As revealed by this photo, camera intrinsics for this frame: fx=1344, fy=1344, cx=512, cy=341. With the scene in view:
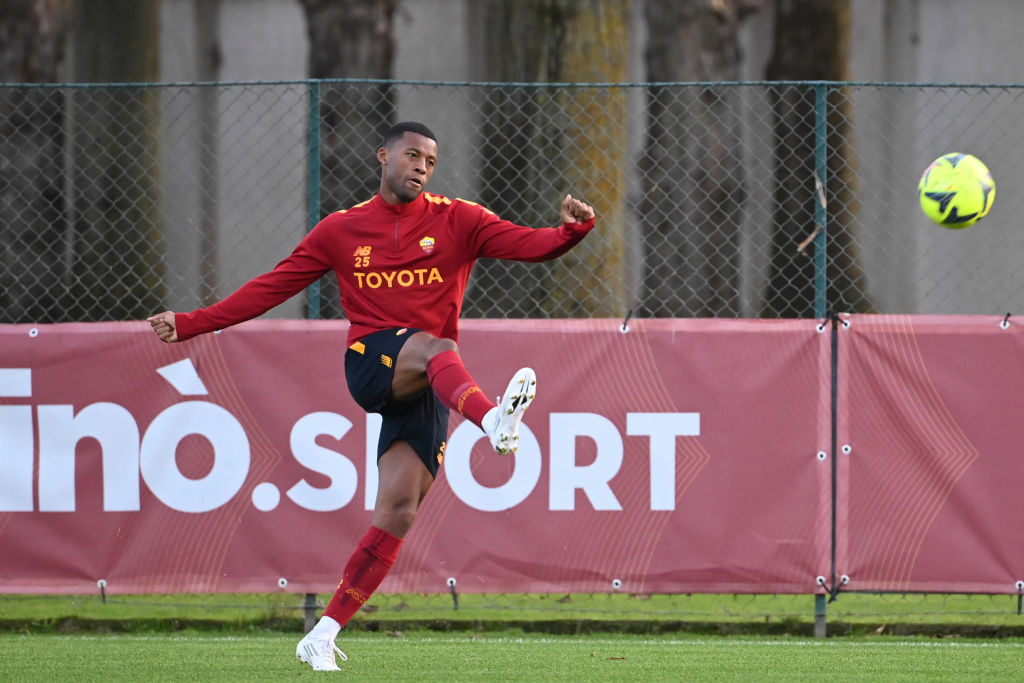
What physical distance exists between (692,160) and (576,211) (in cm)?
577

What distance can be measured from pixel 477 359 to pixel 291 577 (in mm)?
1492

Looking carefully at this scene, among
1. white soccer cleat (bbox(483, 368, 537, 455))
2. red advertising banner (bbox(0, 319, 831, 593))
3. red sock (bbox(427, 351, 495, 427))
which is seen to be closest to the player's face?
red sock (bbox(427, 351, 495, 427))

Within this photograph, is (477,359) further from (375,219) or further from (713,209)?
(713,209)

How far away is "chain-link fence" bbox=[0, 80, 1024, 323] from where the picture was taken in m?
9.14

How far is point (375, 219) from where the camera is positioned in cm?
564

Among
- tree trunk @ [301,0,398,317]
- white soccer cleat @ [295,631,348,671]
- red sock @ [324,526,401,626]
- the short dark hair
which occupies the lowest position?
white soccer cleat @ [295,631,348,671]

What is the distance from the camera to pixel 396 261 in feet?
18.3

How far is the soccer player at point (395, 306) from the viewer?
5.43 metres

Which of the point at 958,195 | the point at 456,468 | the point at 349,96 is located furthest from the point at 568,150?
the point at 958,195

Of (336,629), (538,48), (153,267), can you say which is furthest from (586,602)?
(153,267)

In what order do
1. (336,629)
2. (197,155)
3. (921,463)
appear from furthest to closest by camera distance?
(197,155)
(921,463)
(336,629)

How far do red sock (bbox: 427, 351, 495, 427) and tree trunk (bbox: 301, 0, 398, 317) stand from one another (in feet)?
12.0

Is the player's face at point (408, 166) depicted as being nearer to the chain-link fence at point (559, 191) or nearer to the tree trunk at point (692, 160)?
the chain-link fence at point (559, 191)

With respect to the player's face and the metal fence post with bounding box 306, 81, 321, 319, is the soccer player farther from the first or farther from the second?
the metal fence post with bounding box 306, 81, 321, 319
